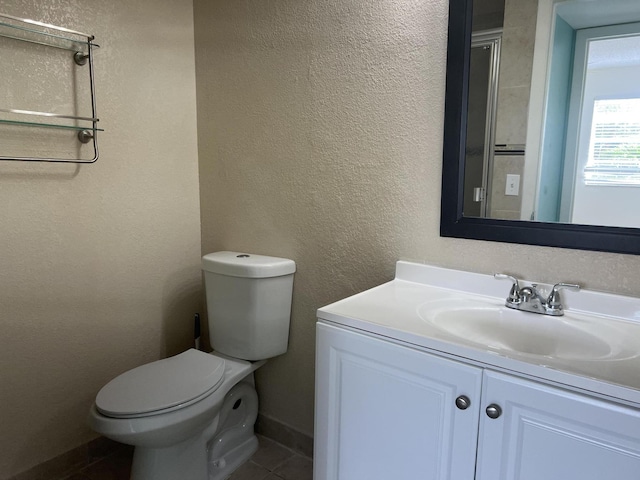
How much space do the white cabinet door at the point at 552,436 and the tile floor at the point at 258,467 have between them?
102cm

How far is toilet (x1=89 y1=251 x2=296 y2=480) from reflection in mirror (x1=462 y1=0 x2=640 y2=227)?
0.86 m

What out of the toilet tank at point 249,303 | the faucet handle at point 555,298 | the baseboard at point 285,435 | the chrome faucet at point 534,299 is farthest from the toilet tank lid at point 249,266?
the faucet handle at point 555,298

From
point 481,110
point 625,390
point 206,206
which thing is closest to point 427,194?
point 481,110

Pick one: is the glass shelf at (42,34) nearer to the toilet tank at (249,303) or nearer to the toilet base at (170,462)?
the toilet tank at (249,303)

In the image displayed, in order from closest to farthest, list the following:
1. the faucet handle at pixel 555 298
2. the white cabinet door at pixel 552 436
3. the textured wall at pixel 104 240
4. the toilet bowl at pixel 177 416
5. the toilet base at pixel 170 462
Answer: the white cabinet door at pixel 552 436
the faucet handle at pixel 555 298
the toilet bowl at pixel 177 416
the toilet base at pixel 170 462
the textured wall at pixel 104 240

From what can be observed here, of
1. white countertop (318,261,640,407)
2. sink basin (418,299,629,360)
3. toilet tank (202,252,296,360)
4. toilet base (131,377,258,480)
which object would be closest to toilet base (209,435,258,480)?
toilet base (131,377,258,480)

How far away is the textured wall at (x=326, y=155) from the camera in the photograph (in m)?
1.39

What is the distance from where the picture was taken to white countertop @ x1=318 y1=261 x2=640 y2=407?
831 millimetres

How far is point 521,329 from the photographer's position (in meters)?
1.18

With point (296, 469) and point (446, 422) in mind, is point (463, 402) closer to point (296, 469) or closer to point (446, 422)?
point (446, 422)

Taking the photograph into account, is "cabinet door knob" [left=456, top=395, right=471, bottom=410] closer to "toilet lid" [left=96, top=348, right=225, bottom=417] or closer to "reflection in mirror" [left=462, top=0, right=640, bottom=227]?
"reflection in mirror" [left=462, top=0, right=640, bottom=227]

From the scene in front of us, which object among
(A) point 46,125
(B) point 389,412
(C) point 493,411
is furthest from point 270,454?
(A) point 46,125

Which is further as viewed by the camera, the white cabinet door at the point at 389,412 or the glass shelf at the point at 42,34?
the glass shelf at the point at 42,34

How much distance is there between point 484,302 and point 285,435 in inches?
44.1
